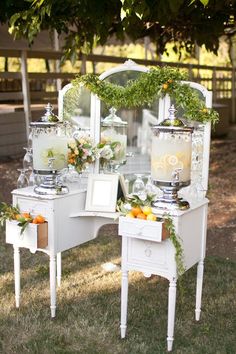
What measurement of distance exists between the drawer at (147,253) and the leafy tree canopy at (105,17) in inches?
61.2

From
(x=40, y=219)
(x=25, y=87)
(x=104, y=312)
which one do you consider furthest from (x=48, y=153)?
(x=25, y=87)

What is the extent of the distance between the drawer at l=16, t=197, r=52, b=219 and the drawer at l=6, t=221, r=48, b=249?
9 centimetres

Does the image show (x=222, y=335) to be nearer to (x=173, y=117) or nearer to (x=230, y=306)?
(x=230, y=306)

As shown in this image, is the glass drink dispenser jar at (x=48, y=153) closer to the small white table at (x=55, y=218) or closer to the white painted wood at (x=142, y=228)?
the small white table at (x=55, y=218)

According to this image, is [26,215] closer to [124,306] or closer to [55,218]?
[55,218]

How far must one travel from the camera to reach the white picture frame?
3961 mm

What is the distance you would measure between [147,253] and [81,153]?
104 centimetres

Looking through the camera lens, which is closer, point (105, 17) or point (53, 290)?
point (53, 290)

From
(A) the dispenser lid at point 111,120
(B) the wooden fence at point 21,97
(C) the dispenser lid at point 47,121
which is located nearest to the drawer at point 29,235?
Result: (C) the dispenser lid at point 47,121

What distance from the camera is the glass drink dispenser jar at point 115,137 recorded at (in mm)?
4219

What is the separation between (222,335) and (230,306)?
0.46 meters

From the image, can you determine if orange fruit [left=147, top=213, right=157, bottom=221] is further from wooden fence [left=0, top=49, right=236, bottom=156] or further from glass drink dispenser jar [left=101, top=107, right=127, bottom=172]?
wooden fence [left=0, top=49, right=236, bottom=156]

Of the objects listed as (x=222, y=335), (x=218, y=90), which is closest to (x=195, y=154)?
(x=222, y=335)

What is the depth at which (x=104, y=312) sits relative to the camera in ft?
12.5
